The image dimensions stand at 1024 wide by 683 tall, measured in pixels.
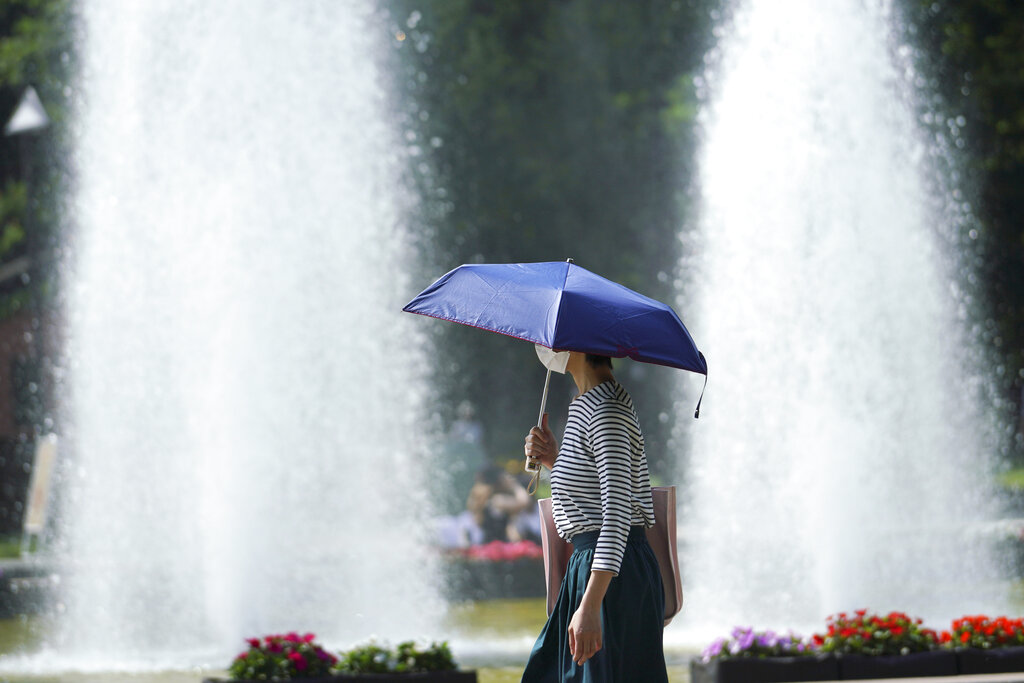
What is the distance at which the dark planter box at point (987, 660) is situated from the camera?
6215 millimetres

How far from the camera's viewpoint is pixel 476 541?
51.0 ft

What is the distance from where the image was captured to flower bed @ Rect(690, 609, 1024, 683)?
20.2ft

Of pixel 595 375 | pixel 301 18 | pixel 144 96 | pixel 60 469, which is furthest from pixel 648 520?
pixel 60 469

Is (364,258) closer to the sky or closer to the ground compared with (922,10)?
closer to the ground

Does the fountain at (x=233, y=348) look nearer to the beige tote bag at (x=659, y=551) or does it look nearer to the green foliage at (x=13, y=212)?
the beige tote bag at (x=659, y=551)

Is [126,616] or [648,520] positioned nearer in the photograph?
[648,520]

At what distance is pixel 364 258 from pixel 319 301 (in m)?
1.16

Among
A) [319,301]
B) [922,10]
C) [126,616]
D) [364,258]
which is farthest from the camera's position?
[922,10]

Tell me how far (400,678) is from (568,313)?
3152 mm

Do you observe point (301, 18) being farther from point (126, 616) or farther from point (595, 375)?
point (595, 375)

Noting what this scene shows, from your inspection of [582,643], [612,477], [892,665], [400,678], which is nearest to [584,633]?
[582,643]

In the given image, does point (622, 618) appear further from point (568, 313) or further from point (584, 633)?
point (568, 313)

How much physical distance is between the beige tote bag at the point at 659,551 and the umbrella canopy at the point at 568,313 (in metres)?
0.40

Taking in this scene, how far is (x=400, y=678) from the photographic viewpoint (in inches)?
246
